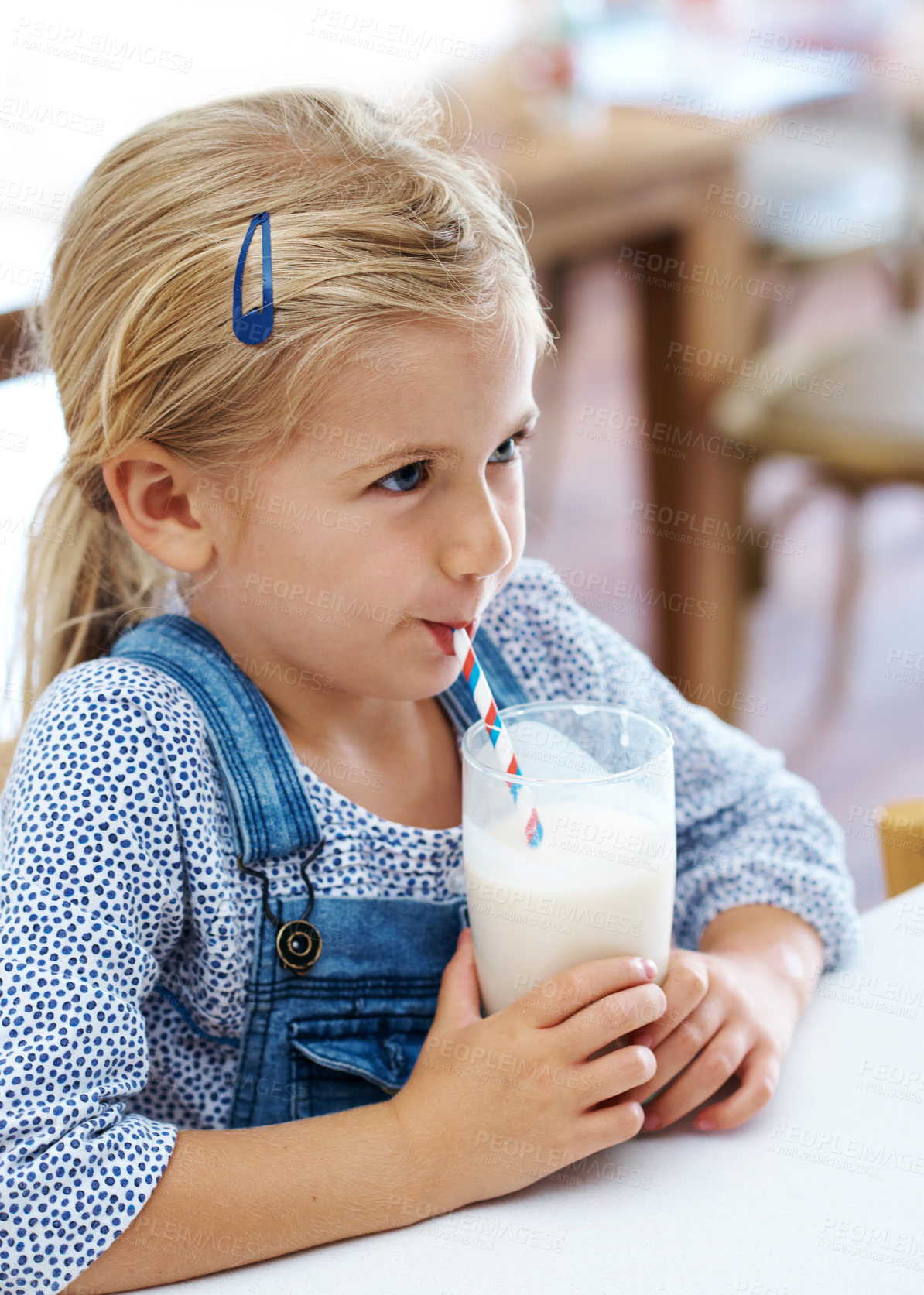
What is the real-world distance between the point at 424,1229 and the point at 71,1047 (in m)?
0.19

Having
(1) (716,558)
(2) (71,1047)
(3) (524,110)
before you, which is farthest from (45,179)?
(2) (71,1047)

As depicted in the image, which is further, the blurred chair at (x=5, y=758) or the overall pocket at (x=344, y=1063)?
the blurred chair at (x=5, y=758)

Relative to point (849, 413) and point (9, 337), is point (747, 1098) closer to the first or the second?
point (9, 337)

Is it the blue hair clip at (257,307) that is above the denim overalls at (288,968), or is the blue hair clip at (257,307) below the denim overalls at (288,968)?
above

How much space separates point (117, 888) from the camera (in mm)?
692

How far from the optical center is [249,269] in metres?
0.73

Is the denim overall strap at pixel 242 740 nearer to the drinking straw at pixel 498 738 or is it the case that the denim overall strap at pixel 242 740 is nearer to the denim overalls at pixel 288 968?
the denim overalls at pixel 288 968

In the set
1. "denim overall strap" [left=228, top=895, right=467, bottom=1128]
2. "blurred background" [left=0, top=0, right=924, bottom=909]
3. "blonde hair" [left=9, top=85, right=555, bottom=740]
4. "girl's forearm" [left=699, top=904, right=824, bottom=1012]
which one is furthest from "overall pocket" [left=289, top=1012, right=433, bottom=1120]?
"blurred background" [left=0, top=0, right=924, bottom=909]

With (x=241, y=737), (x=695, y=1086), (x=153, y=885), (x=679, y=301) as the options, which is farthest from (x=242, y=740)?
(x=679, y=301)

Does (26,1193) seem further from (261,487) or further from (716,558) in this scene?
(716,558)

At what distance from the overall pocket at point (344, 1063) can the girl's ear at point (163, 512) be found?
275 mm

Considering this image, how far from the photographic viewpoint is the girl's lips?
0.79m

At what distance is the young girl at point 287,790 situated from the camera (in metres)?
0.66

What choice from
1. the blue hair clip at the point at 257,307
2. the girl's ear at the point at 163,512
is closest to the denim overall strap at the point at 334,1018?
the girl's ear at the point at 163,512
